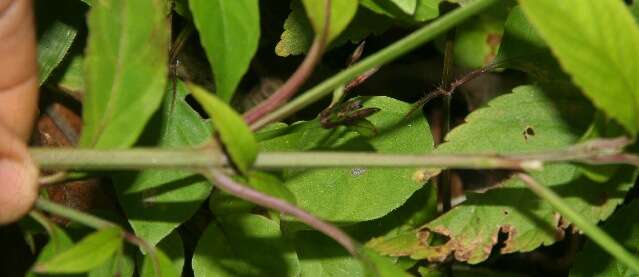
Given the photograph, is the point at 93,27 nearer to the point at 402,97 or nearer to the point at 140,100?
the point at 140,100

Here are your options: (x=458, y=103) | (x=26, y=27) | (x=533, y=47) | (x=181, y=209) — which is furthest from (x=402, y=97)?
(x=26, y=27)

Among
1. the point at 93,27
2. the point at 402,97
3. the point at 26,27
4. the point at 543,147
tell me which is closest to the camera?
the point at 93,27

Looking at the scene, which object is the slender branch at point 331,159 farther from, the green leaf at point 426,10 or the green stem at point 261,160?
the green leaf at point 426,10

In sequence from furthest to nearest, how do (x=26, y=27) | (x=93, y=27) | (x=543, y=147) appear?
(x=543, y=147) → (x=26, y=27) → (x=93, y=27)

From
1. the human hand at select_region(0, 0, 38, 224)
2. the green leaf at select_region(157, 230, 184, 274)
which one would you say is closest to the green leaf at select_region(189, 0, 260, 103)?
the human hand at select_region(0, 0, 38, 224)

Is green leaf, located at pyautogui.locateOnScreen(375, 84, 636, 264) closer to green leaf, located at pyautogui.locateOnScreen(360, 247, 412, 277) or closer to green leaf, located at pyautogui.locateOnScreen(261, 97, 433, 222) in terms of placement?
green leaf, located at pyautogui.locateOnScreen(261, 97, 433, 222)

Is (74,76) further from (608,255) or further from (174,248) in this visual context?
(608,255)

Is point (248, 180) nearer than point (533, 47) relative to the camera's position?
Yes
